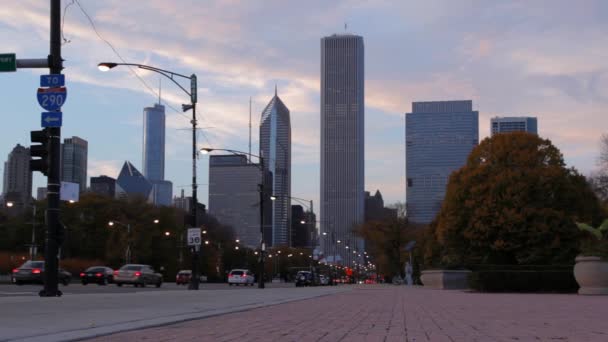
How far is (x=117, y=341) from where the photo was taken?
981 centimetres

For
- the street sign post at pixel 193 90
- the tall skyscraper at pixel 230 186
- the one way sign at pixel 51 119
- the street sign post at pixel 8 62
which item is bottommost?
the one way sign at pixel 51 119

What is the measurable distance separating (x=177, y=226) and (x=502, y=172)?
6028 cm

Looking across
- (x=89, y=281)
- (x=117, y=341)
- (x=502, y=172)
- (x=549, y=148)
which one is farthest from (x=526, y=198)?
(x=117, y=341)

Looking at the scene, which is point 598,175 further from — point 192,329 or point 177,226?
point 192,329

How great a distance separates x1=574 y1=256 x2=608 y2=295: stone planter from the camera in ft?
95.2

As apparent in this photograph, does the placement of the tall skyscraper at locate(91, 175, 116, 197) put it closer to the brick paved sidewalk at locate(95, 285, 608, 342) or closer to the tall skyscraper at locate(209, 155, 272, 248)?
the tall skyscraper at locate(209, 155, 272, 248)

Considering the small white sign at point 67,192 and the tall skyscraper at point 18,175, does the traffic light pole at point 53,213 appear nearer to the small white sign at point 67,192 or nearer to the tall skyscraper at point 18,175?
the small white sign at point 67,192

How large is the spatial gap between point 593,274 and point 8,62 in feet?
71.7

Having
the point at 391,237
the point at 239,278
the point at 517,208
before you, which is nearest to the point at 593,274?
the point at 517,208

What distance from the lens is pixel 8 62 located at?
65.9 ft

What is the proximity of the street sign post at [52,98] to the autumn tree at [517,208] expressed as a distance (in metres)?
31.0

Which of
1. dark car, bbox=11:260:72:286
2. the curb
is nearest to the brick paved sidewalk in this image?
the curb

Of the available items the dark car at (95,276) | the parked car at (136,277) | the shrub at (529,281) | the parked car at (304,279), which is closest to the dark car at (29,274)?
the parked car at (136,277)

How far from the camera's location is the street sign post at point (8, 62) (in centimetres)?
2000
